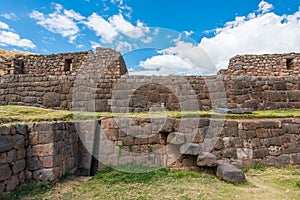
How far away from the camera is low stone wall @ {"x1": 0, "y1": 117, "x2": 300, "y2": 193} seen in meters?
4.62

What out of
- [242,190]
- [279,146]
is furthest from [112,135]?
[279,146]

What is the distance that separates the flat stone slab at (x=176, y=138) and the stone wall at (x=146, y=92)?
2.58m

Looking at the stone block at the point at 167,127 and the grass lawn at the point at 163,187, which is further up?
the stone block at the point at 167,127

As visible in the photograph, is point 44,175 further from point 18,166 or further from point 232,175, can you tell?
point 232,175

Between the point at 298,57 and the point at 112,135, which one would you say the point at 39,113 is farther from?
the point at 298,57

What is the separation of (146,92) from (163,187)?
436cm

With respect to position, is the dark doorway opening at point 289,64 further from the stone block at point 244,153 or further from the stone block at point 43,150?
the stone block at point 43,150

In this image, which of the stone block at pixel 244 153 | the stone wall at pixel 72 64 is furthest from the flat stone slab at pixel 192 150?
the stone wall at pixel 72 64

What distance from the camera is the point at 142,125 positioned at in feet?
20.3

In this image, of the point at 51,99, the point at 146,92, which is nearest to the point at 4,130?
the point at 51,99

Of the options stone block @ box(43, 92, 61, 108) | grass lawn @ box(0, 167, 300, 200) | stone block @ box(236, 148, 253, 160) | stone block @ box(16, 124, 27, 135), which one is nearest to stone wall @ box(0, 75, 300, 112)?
stone block @ box(43, 92, 61, 108)

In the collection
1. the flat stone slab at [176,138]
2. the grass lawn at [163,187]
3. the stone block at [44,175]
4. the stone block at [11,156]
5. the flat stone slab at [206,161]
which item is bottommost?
the grass lawn at [163,187]

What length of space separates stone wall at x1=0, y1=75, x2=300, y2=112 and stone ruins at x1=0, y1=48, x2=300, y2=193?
0.12 feet

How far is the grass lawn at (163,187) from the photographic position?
13.8 feet
